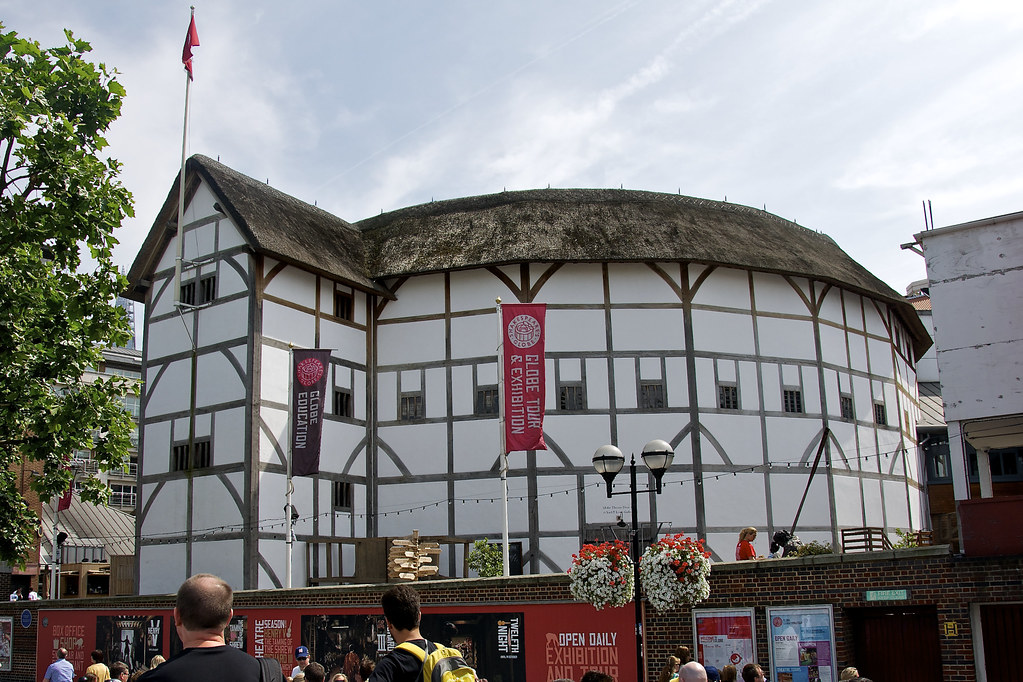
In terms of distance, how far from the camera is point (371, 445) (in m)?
30.2

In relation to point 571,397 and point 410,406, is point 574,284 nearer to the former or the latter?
point 571,397

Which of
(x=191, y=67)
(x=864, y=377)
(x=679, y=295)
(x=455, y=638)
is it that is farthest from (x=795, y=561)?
(x=191, y=67)

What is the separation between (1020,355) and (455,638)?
1075 cm

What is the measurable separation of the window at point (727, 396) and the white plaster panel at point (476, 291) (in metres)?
6.78

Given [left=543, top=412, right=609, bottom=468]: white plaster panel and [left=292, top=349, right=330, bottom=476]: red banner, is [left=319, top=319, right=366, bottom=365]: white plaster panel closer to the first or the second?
[left=292, top=349, right=330, bottom=476]: red banner

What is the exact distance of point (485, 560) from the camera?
1055 inches

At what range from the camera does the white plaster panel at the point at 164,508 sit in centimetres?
2803

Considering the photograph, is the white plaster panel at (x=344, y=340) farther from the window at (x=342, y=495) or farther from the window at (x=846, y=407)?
the window at (x=846, y=407)

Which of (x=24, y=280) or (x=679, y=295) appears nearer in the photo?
(x=24, y=280)

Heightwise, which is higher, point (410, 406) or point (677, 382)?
point (677, 382)

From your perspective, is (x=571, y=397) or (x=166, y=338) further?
(x=166, y=338)

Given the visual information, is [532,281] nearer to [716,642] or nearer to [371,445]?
[371,445]

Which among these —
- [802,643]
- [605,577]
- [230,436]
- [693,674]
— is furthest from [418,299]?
[693,674]

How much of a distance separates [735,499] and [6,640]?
21.4 metres
